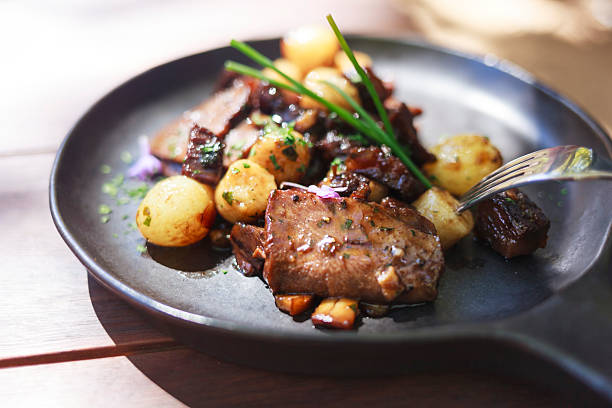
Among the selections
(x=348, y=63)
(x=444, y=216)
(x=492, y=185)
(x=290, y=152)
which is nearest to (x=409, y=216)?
(x=444, y=216)

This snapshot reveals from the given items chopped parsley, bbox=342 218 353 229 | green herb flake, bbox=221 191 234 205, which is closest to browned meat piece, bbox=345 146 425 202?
chopped parsley, bbox=342 218 353 229

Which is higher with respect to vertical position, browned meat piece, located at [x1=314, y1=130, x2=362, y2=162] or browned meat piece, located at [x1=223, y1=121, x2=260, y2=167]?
browned meat piece, located at [x1=314, y1=130, x2=362, y2=162]

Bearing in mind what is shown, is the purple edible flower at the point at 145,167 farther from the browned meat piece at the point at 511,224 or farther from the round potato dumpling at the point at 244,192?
the browned meat piece at the point at 511,224

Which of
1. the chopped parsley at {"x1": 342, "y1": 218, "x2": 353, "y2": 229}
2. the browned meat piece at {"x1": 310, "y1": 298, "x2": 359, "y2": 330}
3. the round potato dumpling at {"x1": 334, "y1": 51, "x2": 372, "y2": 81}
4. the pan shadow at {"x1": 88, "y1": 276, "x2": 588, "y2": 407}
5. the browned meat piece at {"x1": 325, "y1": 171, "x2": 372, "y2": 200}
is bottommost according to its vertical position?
the pan shadow at {"x1": 88, "y1": 276, "x2": 588, "y2": 407}

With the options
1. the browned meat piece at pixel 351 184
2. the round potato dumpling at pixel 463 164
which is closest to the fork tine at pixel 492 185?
the round potato dumpling at pixel 463 164

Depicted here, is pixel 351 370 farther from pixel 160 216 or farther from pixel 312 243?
pixel 160 216

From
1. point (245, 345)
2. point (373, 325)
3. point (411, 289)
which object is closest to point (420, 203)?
point (411, 289)

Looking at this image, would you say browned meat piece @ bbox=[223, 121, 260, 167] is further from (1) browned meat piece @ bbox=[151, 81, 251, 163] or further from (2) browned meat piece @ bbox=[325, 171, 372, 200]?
(2) browned meat piece @ bbox=[325, 171, 372, 200]
